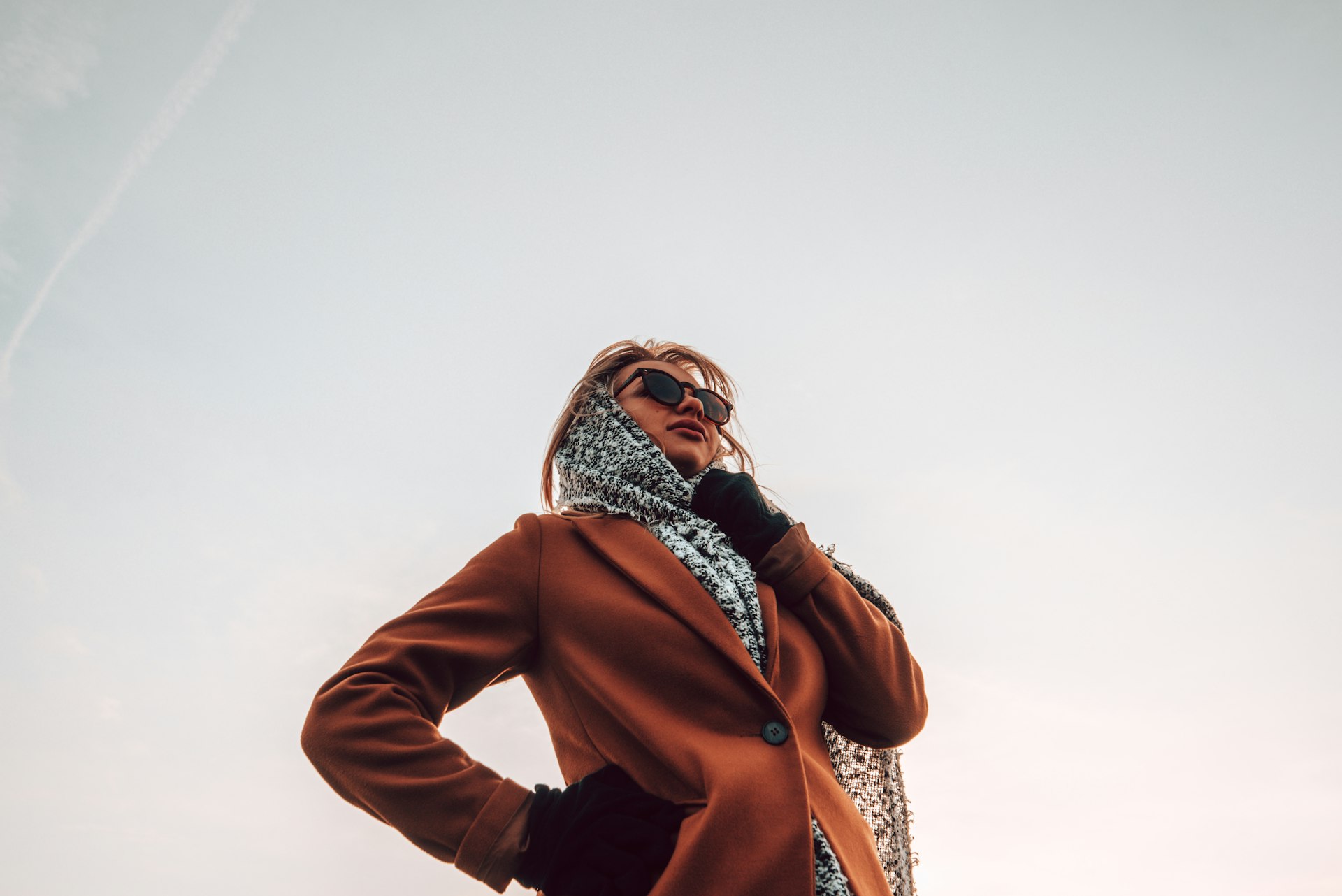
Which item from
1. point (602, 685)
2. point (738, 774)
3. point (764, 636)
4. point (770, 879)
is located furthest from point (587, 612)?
point (770, 879)

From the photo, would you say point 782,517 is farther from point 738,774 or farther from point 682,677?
point 738,774

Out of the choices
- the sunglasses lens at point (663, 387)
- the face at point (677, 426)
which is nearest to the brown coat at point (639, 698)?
the face at point (677, 426)

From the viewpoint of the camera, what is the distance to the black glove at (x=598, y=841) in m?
1.74

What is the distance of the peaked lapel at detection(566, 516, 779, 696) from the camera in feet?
6.86

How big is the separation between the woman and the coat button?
0.4 inches

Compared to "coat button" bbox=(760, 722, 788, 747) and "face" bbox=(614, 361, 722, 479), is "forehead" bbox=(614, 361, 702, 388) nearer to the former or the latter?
"face" bbox=(614, 361, 722, 479)

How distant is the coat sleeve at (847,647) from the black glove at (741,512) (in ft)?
0.11

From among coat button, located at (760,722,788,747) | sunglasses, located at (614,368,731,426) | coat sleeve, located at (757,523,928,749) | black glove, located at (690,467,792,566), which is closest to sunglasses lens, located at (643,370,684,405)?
sunglasses, located at (614,368,731,426)

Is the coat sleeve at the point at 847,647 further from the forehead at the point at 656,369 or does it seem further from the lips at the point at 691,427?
the forehead at the point at 656,369

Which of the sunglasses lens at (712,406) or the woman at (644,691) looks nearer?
the woman at (644,691)

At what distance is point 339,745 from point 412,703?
0.17 m

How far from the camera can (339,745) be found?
1.92m

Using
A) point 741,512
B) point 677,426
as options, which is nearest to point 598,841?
point 741,512

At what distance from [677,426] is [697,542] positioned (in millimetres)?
524
